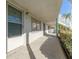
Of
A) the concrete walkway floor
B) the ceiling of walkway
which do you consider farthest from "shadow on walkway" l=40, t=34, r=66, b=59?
the ceiling of walkway

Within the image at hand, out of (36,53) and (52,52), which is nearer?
(36,53)

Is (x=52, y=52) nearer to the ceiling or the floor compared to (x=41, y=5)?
nearer to the floor

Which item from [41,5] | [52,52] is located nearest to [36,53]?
[52,52]

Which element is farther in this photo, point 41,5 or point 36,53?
point 41,5

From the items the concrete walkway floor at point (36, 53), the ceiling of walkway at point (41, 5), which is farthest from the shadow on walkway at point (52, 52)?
the ceiling of walkway at point (41, 5)

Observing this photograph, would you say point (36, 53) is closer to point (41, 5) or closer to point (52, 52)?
point (52, 52)

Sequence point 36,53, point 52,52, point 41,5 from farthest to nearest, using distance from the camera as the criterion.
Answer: point 41,5
point 52,52
point 36,53

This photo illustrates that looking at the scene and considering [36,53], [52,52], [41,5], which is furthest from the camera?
[41,5]
